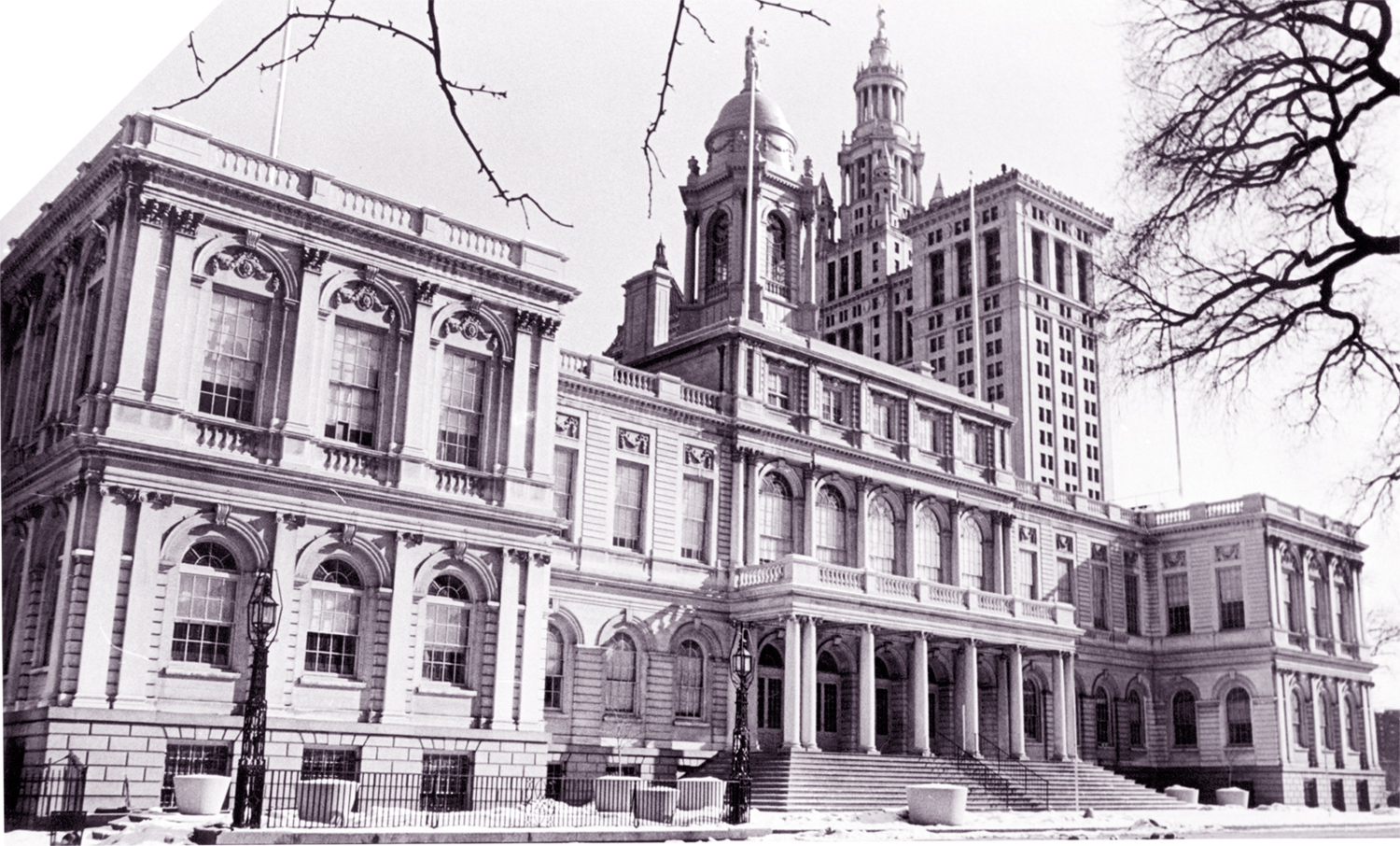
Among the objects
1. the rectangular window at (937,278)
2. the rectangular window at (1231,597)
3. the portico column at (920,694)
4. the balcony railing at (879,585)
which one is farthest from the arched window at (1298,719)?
the rectangular window at (937,278)

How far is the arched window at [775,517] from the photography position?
27281 mm

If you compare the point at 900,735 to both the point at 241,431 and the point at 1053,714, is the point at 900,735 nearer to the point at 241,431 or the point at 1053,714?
the point at 1053,714

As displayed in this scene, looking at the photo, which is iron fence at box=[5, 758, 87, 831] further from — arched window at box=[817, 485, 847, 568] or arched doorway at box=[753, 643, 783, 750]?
arched window at box=[817, 485, 847, 568]

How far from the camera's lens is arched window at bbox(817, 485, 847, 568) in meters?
28.1

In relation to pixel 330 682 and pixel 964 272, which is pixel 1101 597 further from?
pixel 330 682

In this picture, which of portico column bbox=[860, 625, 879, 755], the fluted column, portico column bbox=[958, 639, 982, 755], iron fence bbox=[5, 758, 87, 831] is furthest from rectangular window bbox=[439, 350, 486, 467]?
portico column bbox=[958, 639, 982, 755]

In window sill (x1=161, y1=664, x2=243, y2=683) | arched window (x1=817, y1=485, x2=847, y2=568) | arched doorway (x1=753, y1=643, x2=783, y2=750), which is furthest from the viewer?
arched window (x1=817, y1=485, x2=847, y2=568)

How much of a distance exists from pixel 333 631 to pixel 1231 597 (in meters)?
25.5

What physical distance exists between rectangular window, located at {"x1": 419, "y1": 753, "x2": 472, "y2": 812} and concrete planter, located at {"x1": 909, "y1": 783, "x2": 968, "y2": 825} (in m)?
7.23

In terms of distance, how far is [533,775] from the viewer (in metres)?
19.2

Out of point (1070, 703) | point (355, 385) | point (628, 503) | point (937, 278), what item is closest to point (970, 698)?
point (1070, 703)

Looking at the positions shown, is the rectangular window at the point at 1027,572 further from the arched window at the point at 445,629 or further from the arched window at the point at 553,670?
the arched window at the point at 445,629

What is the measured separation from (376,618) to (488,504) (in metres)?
2.45

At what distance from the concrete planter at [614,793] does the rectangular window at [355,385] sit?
235 inches
